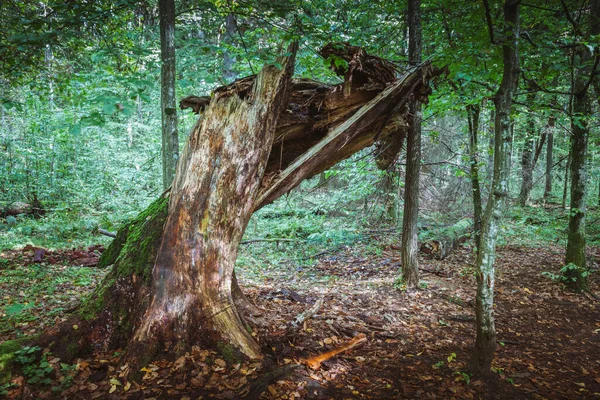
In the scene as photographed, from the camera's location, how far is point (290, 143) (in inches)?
207

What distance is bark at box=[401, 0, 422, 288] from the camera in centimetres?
612

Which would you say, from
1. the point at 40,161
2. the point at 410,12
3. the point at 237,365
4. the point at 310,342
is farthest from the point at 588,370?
the point at 40,161

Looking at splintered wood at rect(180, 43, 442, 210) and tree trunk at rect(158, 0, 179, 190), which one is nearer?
splintered wood at rect(180, 43, 442, 210)

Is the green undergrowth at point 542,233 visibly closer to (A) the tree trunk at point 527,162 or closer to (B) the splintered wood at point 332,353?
(A) the tree trunk at point 527,162

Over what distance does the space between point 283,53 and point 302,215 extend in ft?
28.4

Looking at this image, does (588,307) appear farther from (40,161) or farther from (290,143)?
Answer: (40,161)

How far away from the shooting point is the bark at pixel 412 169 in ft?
20.1

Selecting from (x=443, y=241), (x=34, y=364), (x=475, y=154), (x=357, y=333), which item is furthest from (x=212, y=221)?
(x=443, y=241)

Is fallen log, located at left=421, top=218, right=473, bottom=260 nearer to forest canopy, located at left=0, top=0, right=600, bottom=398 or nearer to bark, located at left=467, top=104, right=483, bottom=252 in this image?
forest canopy, located at left=0, top=0, right=600, bottom=398

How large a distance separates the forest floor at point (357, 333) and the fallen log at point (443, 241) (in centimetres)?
101

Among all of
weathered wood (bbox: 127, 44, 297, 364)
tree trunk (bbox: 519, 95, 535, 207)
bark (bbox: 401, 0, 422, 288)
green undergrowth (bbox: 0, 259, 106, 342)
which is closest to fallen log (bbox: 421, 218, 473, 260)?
bark (bbox: 401, 0, 422, 288)

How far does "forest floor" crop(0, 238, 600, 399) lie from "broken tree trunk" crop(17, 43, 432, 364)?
0.25 m

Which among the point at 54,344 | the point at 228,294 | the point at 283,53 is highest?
the point at 283,53

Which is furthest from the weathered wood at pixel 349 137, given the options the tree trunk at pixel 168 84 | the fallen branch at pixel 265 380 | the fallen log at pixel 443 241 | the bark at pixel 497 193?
the fallen log at pixel 443 241
